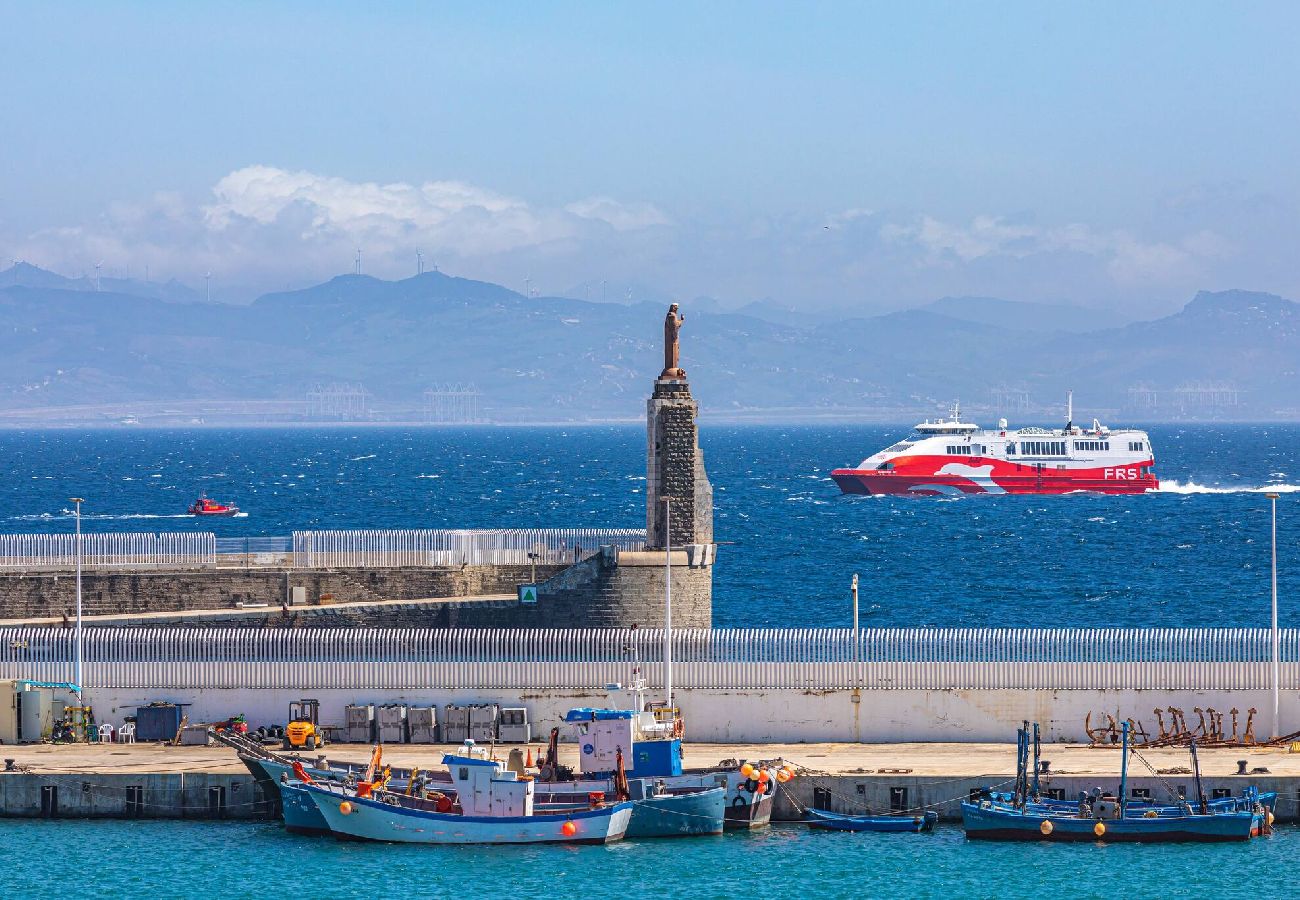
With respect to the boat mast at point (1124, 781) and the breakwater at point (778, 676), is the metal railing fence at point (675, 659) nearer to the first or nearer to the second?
the breakwater at point (778, 676)

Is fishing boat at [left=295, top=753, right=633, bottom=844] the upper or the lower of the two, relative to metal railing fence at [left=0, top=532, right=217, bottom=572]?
lower

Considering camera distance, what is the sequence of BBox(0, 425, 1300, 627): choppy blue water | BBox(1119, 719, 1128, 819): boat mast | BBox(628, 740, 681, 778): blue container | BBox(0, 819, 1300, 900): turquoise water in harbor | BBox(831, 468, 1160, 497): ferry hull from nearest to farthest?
BBox(0, 819, 1300, 900): turquoise water in harbor → BBox(1119, 719, 1128, 819): boat mast → BBox(628, 740, 681, 778): blue container → BBox(0, 425, 1300, 627): choppy blue water → BBox(831, 468, 1160, 497): ferry hull

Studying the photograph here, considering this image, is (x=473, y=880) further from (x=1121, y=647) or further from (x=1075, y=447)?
(x=1075, y=447)

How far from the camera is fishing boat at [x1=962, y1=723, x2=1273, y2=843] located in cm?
3881

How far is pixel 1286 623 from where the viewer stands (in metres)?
77.4

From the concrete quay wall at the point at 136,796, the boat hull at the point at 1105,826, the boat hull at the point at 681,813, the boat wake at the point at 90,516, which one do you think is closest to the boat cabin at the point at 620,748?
the boat hull at the point at 681,813

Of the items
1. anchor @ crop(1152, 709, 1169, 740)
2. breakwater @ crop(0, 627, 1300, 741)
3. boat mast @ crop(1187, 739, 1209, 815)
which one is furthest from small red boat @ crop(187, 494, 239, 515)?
boat mast @ crop(1187, 739, 1209, 815)

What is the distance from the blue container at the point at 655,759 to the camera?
3997 cm

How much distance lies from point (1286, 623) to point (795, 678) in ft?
125

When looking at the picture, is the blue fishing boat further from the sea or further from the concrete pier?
the concrete pier

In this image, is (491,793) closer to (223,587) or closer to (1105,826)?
(1105,826)

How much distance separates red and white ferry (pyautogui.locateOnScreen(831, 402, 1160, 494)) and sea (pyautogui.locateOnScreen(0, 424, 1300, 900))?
6.90 feet

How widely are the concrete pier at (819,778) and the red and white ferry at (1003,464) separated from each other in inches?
4764

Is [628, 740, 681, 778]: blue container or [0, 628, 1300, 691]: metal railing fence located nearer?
[628, 740, 681, 778]: blue container
